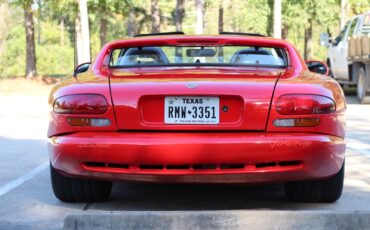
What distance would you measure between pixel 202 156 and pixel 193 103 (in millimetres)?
381

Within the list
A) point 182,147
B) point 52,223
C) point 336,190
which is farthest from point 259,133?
point 52,223

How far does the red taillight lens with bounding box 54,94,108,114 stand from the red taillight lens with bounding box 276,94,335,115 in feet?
4.01

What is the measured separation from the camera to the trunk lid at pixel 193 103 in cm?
464

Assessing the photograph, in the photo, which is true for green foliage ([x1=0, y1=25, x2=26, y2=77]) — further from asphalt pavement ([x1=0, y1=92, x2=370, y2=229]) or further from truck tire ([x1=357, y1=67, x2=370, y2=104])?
asphalt pavement ([x1=0, y1=92, x2=370, y2=229])

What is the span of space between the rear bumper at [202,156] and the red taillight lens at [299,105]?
160 millimetres

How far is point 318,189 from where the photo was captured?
523 cm

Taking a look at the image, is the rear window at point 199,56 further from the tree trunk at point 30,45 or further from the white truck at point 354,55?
the tree trunk at point 30,45

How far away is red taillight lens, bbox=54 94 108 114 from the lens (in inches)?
186

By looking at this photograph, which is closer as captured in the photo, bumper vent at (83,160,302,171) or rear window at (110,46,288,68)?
bumper vent at (83,160,302,171)

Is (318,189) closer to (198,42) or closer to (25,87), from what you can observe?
(198,42)

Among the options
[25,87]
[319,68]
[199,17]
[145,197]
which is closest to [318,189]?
[145,197]

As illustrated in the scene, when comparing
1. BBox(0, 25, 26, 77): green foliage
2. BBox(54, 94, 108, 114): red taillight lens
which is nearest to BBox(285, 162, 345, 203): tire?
BBox(54, 94, 108, 114): red taillight lens

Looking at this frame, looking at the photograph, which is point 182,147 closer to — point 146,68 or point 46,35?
point 146,68

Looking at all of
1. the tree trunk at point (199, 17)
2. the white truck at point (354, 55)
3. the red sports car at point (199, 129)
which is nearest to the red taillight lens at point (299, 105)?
the red sports car at point (199, 129)
